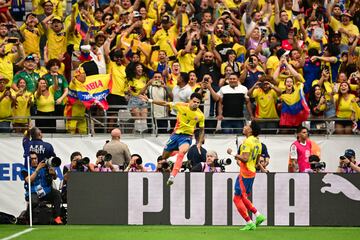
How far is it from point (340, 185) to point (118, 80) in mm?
6207

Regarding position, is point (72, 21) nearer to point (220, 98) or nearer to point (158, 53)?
point (158, 53)

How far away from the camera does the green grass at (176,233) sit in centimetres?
2008

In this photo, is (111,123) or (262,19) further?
(262,19)

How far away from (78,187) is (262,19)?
27.0 ft

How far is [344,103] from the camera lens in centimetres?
2677

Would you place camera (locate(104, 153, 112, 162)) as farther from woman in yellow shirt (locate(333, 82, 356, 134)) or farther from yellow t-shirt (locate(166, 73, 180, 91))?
woman in yellow shirt (locate(333, 82, 356, 134))

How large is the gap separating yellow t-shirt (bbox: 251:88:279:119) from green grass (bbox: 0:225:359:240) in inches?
171

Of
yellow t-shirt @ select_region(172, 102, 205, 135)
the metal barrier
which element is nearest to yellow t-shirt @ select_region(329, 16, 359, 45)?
the metal barrier

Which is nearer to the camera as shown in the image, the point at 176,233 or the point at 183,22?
the point at 176,233

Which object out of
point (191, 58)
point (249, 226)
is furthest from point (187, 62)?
point (249, 226)

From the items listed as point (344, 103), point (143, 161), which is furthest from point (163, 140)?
point (344, 103)

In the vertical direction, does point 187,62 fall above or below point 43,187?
above

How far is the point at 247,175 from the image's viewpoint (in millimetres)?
22000

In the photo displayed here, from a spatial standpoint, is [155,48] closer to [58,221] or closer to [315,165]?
[315,165]
